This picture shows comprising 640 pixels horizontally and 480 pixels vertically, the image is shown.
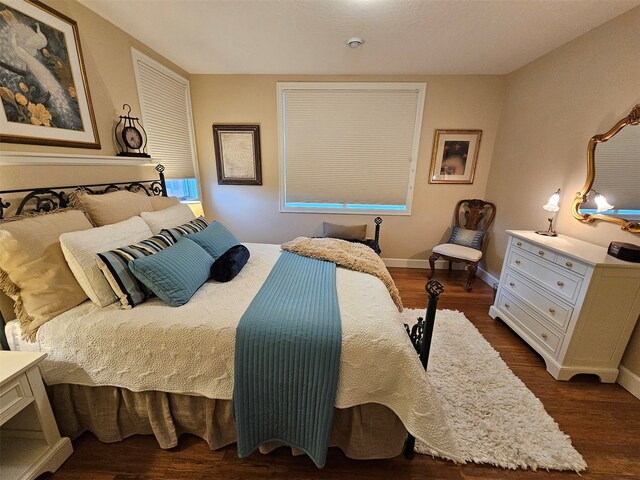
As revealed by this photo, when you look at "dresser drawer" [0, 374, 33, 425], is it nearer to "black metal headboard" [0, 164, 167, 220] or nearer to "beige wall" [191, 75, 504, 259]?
"black metal headboard" [0, 164, 167, 220]

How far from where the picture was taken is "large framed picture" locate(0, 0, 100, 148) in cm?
138

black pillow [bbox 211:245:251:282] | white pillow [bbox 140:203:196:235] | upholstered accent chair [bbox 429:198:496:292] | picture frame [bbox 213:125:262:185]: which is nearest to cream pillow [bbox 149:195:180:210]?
white pillow [bbox 140:203:196:235]

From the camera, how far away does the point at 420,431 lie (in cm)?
107

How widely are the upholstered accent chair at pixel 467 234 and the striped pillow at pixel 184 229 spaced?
2.75 metres

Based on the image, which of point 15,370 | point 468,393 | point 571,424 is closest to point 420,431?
point 468,393

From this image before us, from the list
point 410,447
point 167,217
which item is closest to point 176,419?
point 410,447

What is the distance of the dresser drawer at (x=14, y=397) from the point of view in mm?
989

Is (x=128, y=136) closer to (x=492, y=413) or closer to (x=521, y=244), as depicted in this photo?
(x=492, y=413)

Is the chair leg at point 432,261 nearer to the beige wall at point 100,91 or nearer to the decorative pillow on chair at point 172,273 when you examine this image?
the decorative pillow on chair at point 172,273

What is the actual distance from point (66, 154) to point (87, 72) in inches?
28.8

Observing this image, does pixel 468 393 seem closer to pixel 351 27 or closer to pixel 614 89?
pixel 614 89

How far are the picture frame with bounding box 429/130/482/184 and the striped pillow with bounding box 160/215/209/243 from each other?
116 inches

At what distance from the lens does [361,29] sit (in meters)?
2.08

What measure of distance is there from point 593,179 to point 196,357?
3095 millimetres
